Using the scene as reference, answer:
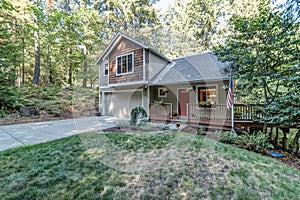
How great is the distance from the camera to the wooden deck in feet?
22.4

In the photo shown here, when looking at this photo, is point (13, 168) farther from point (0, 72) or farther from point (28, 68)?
point (28, 68)

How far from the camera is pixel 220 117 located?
303 inches

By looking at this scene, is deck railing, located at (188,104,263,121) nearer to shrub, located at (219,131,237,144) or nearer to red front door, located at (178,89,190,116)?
red front door, located at (178,89,190,116)

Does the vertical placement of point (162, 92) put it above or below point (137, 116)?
above

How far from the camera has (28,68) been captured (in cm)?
1925

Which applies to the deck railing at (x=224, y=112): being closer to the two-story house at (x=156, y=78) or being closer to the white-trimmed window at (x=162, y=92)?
the two-story house at (x=156, y=78)

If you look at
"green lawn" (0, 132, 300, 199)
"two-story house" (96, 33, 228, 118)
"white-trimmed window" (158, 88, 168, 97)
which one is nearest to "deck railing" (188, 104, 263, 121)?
"two-story house" (96, 33, 228, 118)

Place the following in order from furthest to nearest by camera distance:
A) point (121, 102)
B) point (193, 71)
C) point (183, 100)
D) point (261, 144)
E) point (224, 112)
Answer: point (121, 102)
point (183, 100)
point (193, 71)
point (224, 112)
point (261, 144)

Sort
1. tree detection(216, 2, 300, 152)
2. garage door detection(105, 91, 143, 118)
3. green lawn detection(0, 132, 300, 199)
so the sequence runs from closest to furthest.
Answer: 1. green lawn detection(0, 132, 300, 199)
2. tree detection(216, 2, 300, 152)
3. garage door detection(105, 91, 143, 118)

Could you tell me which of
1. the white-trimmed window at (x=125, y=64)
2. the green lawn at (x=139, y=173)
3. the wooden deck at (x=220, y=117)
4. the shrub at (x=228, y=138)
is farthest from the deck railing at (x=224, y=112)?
the white-trimmed window at (x=125, y=64)

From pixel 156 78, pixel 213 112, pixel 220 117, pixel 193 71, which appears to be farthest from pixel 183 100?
pixel 220 117

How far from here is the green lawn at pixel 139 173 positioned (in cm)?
272

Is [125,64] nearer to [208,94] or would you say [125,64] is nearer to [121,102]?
[121,102]

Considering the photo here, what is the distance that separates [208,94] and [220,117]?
1.92 meters
